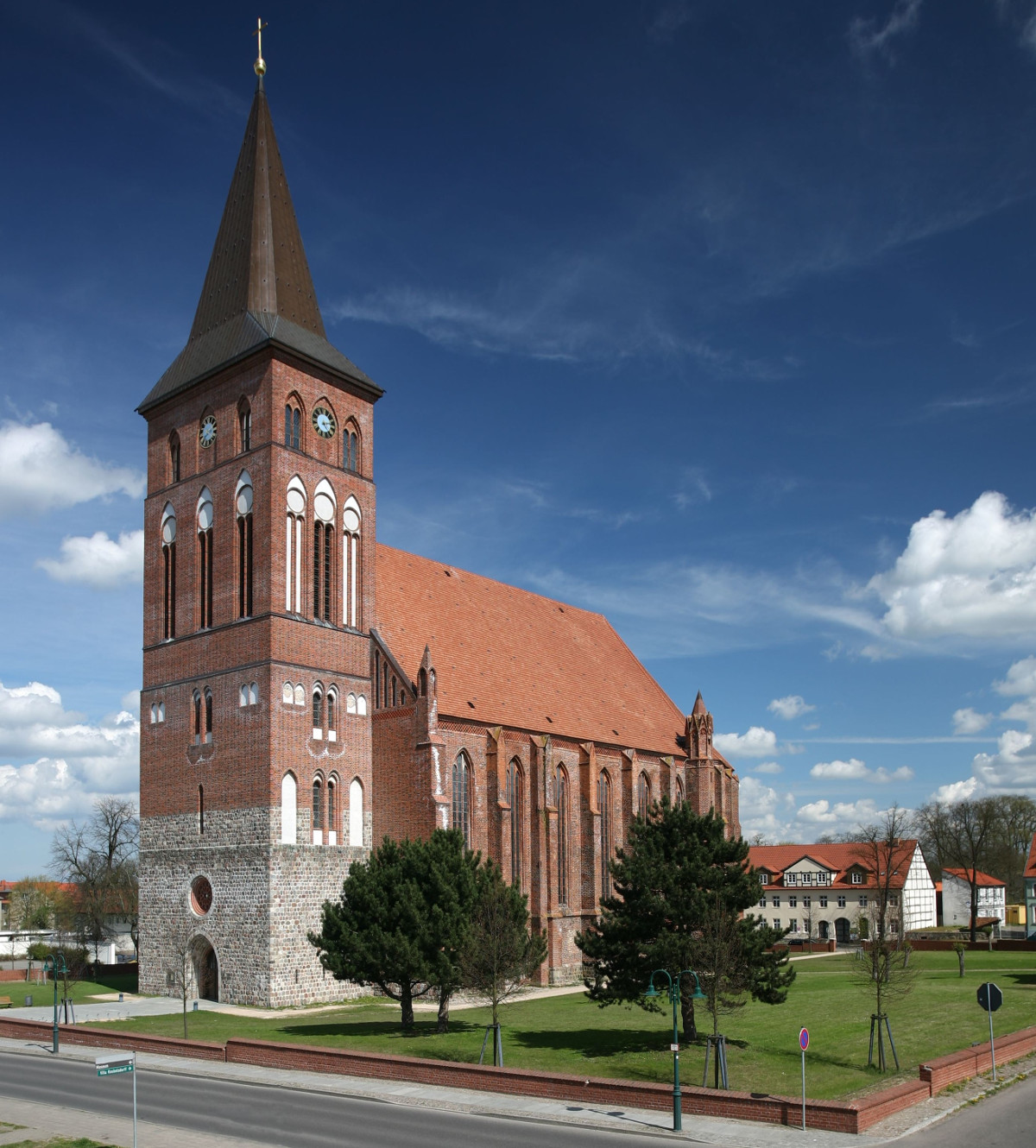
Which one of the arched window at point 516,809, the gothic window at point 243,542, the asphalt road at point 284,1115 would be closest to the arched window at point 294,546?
the gothic window at point 243,542

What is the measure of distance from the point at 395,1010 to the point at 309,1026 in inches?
193

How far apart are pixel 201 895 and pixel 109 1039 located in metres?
9.43

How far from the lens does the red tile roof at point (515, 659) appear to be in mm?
46750

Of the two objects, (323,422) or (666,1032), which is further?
(323,422)

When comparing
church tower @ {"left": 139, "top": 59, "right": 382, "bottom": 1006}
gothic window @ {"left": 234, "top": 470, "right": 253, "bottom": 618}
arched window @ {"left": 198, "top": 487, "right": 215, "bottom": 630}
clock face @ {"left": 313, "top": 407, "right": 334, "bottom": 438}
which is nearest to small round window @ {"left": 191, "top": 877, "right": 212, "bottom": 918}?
church tower @ {"left": 139, "top": 59, "right": 382, "bottom": 1006}

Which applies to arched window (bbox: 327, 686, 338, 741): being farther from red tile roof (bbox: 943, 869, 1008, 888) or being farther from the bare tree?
red tile roof (bbox: 943, 869, 1008, 888)

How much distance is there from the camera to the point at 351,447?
149 ft

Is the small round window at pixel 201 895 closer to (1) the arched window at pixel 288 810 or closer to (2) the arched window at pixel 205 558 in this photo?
(1) the arched window at pixel 288 810

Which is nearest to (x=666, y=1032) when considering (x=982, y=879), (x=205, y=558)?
(x=205, y=558)

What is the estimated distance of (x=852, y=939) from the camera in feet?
266

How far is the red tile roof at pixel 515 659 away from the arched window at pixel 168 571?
817 cm

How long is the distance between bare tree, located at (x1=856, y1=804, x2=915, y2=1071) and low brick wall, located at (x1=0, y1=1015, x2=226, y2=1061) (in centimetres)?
1607

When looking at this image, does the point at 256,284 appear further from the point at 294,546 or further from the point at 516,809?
the point at 516,809

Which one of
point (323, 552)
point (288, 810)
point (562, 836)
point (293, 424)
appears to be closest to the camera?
point (288, 810)
